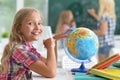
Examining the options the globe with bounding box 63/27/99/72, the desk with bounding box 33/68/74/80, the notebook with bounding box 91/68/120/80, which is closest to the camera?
the notebook with bounding box 91/68/120/80

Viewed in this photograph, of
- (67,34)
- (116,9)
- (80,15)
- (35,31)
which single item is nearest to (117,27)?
(116,9)

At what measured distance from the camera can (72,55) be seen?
8.89ft

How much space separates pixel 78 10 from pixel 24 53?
4108mm

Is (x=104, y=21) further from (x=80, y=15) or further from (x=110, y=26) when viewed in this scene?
(x=80, y=15)

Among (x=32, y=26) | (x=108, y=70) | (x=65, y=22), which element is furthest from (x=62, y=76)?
(x=65, y=22)

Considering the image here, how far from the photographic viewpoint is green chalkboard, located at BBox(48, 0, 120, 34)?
623 centimetres

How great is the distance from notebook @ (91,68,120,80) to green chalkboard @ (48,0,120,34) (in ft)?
12.6

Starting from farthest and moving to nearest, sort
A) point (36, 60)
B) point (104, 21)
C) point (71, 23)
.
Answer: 1. point (71, 23)
2. point (104, 21)
3. point (36, 60)

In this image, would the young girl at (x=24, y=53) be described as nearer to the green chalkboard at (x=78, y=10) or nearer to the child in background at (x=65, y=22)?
the child in background at (x=65, y=22)

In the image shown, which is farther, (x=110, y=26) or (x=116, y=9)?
(x=116, y=9)

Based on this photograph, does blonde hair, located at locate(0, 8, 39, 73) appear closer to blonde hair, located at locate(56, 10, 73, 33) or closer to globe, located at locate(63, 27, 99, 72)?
globe, located at locate(63, 27, 99, 72)

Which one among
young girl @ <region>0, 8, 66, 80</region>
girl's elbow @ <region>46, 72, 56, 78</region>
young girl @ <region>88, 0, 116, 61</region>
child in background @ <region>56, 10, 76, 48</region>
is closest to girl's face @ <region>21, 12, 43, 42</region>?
young girl @ <region>0, 8, 66, 80</region>

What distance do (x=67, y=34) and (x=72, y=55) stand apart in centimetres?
18

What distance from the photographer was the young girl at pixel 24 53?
7.32ft
